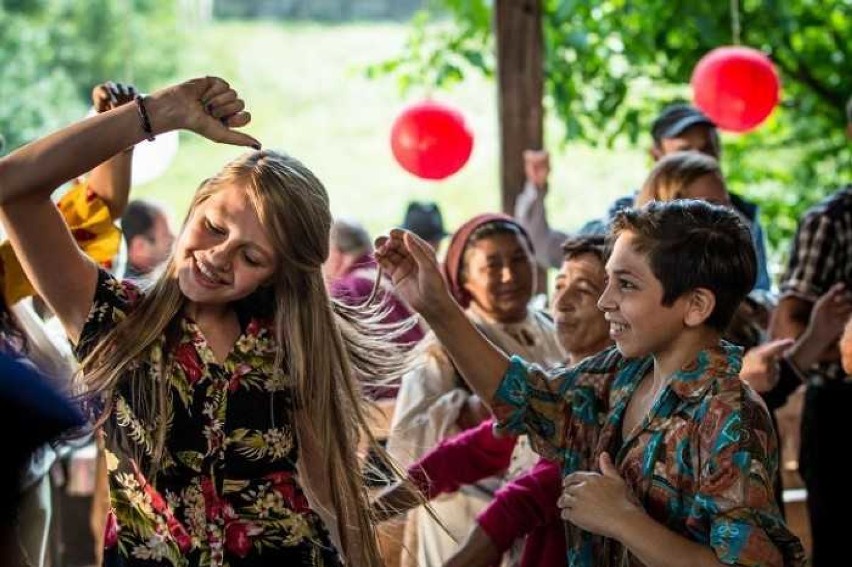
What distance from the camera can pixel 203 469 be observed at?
2326 mm

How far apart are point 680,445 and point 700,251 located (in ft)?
1.02

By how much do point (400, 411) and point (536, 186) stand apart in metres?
1.89

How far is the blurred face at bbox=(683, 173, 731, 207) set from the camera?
364 cm

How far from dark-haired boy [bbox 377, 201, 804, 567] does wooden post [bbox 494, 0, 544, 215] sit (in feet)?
10.9

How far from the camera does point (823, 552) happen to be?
4629 millimetres

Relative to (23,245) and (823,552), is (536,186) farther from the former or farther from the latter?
(23,245)

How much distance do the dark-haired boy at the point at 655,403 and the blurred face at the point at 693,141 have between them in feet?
7.86

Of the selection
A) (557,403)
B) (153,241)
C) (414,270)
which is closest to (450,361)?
(414,270)

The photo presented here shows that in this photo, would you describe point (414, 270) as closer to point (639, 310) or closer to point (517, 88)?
point (639, 310)

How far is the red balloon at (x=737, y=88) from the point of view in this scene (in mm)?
5691

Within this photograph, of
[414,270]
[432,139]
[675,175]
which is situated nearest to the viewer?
[414,270]

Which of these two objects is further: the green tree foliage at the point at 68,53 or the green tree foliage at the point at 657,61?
the green tree foliage at the point at 68,53

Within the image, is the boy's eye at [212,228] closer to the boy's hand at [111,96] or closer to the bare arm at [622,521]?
the boy's hand at [111,96]

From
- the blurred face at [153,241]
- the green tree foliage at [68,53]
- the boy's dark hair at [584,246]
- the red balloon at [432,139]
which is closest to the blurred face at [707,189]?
the boy's dark hair at [584,246]
